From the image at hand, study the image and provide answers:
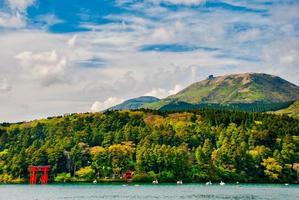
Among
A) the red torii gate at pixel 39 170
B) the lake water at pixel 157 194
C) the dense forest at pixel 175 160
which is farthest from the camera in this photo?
the red torii gate at pixel 39 170

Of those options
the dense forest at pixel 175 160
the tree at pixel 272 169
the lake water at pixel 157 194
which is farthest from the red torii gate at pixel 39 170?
the tree at pixel 272 169

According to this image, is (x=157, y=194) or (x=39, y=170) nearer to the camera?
(x=157, y=194)

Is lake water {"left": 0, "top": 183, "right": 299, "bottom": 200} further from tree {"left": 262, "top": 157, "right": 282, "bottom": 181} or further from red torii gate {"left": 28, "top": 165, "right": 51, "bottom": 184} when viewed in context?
red torii gate {"left": 28, "top": 165, "right": 51, "bottom": 184}

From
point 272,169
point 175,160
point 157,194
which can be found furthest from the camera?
point 175,160

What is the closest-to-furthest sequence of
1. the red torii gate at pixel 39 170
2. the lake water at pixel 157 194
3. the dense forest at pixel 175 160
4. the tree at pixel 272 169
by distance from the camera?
the lake water at pixel 157 194, the tree at pixel 272 169, the dense forest at pixel 175 160, the red torii gate at pixel 39 170

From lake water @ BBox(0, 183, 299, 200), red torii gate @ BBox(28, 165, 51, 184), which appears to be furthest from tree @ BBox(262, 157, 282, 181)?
red torii gate @ BBox(28, 165, 51, 184)

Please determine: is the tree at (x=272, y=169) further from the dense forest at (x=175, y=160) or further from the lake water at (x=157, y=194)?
the lake water at (x=157, y=194)

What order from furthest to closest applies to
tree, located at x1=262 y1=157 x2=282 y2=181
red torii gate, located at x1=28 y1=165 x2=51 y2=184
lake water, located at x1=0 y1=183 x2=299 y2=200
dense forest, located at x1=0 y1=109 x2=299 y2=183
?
red torii gate, located at x1=28 y1=165 x2=51 y2=184 → dense forest, located at x1=0 y1=109 x2=299 y2=183 → tree, located at x1=262 y1=157 x2=282 y2=181 → lake water, located at x1=0 y1=183 x2=299 y2=200

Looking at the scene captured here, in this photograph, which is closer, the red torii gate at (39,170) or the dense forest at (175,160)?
the dense forest at (175,160)

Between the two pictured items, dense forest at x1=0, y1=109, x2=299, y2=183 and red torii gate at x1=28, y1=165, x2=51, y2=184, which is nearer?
dense forest at x1=0, y1=109, x2=299, y2=183

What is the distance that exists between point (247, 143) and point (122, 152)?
4769 cm

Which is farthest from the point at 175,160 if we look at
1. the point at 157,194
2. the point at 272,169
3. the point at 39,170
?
the point at 157,194

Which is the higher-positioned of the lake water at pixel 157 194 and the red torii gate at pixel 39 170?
the red torii gate at pixel 39 170

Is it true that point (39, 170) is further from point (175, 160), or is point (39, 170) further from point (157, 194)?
point (157, 194)
